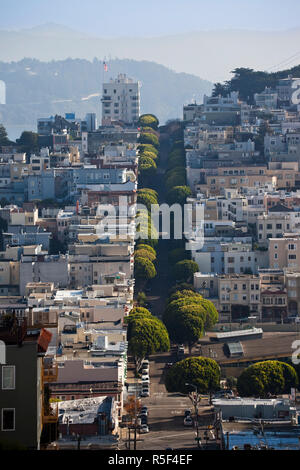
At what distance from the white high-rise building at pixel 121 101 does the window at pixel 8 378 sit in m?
73.8

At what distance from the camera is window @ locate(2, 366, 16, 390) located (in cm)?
1194

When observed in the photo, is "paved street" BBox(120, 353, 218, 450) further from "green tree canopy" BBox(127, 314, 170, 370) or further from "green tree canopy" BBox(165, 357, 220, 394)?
"green tree canopy" BBox(127, 314, 170, 370)

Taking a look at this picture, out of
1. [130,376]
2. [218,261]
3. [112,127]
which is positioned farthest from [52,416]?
[112,127]

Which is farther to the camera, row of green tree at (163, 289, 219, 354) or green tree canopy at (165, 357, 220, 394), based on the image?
row of green tree at (163, 289, 219, 354)

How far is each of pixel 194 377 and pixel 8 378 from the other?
20845 millimetres

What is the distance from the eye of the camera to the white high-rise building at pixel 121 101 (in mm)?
86000

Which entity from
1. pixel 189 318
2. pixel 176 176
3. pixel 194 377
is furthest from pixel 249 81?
pixel 194 377

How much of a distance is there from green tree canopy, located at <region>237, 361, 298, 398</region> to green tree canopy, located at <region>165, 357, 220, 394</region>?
2.18 ft

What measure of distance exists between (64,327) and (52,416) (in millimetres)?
22939

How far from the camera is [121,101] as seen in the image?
284ft

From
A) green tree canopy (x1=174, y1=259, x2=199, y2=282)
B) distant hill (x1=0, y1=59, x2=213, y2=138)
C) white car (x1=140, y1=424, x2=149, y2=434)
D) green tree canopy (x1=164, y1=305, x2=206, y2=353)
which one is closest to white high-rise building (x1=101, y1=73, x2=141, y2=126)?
green tree canopy (x1=174, y1=259, x2=199, y2=282)

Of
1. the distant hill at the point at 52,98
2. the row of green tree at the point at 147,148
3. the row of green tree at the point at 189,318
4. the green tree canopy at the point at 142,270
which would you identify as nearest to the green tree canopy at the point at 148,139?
the row of green tree at the point at 147,148

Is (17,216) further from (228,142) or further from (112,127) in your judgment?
(112,127)

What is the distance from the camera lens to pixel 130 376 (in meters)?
35.1
